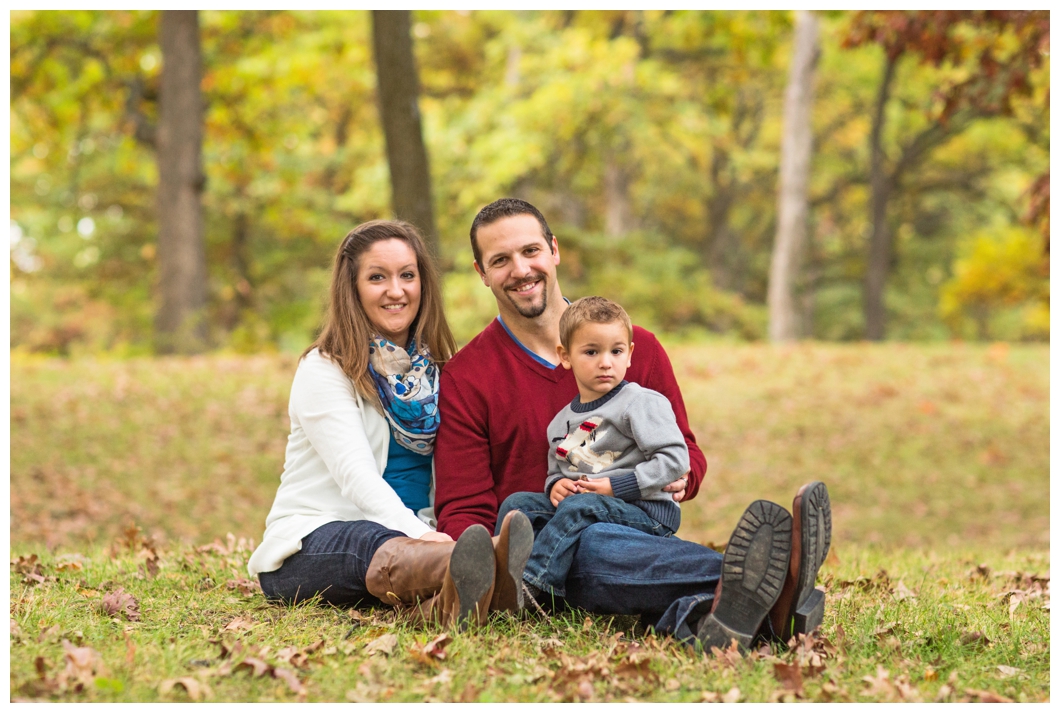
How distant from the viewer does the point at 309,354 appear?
3.83 metres

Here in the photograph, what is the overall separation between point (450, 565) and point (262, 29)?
44.4ft

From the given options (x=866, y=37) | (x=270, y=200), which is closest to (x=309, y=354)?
(x=866, y=37)

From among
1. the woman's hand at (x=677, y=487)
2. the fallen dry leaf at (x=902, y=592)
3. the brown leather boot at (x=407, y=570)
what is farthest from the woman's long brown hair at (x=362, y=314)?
the fallen dry leaf at (x=902, y=592)

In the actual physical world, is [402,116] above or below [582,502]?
above

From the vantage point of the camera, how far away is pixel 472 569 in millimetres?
3072

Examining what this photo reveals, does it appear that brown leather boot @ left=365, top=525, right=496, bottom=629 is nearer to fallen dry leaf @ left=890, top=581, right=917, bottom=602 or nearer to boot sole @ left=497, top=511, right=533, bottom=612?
boot sole @ left=497, top=511, right=533, bottom=612

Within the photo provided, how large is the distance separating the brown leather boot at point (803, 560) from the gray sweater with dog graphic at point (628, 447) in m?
0.58

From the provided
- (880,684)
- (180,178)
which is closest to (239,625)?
(880,684)

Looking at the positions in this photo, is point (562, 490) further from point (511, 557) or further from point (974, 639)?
point (974, 639)

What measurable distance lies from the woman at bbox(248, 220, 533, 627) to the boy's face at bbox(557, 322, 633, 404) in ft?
2.08

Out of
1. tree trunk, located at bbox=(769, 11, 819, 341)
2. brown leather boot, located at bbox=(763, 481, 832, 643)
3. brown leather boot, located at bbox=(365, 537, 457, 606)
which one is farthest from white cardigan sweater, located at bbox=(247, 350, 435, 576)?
tree trunk, located at bbox=(769, 11, 819, 341)

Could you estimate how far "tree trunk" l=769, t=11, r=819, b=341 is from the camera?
1659 cm

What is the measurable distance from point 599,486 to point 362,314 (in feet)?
3.83

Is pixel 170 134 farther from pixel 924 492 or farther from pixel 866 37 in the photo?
pixel 924 492
